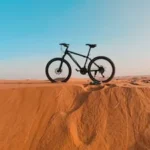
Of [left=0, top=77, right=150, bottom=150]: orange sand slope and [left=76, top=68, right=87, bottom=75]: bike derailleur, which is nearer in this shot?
[left=0, top=77, right=150, bottom=150]: orange sand slope

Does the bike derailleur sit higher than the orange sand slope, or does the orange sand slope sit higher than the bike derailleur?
the bike derailleur

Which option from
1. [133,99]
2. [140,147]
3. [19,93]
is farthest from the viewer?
[19,93]

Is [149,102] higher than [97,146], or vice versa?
[149,102]

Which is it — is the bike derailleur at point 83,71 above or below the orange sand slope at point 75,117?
above

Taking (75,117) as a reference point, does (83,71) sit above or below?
above

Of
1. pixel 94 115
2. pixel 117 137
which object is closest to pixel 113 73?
pixel 94 115

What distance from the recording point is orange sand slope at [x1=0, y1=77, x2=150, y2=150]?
730 centimetres

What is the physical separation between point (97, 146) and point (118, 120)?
3.20ft

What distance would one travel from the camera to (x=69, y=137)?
7.36 metres

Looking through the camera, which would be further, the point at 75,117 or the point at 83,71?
the point at 83,71

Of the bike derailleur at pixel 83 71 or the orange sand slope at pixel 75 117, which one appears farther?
the bike derailleur at pixel 83 71

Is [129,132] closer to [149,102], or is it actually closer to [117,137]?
[117,137]

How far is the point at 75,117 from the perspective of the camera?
7855 mm

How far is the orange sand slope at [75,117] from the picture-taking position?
7.30 metres
